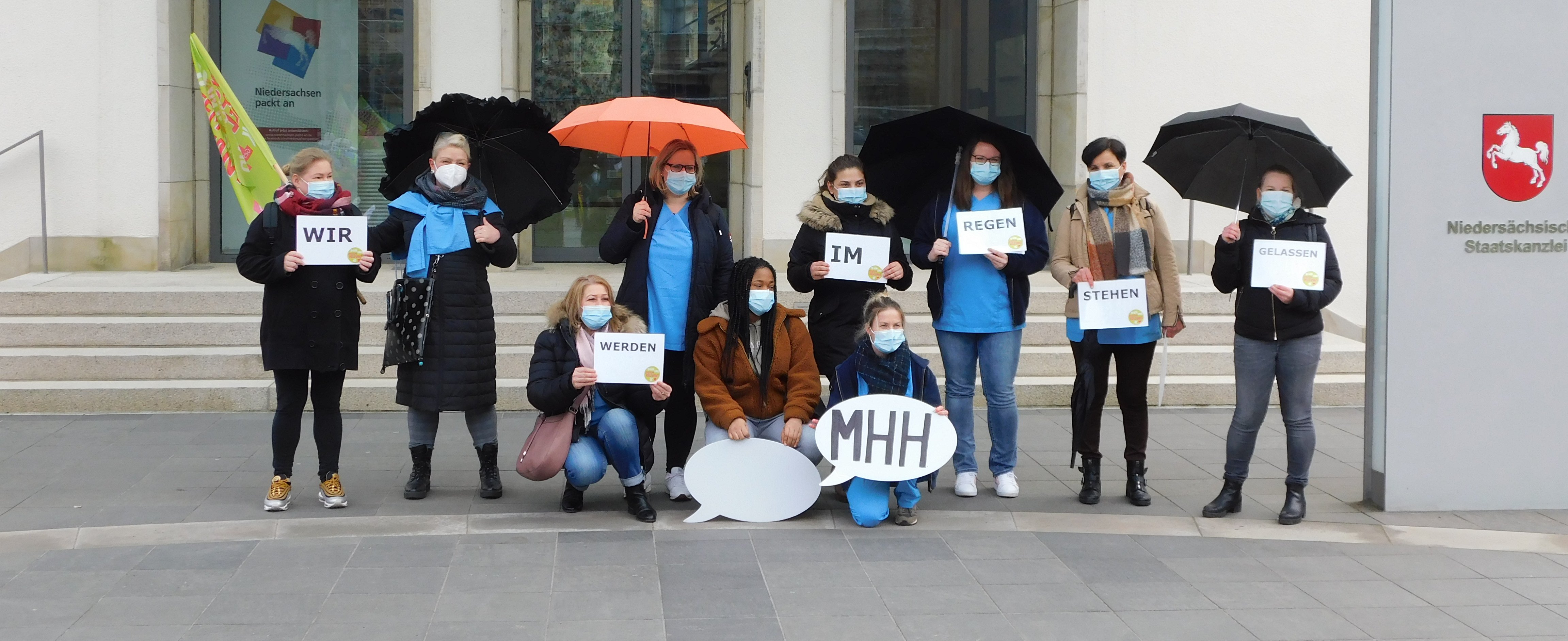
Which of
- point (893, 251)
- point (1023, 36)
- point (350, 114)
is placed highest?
point (1023, 36)

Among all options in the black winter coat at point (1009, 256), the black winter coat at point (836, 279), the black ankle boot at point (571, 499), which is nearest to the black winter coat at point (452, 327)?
the black ankle boot at point (571, 499)

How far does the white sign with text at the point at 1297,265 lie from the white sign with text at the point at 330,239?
418 cm

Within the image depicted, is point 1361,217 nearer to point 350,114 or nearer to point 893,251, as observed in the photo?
point 893,251

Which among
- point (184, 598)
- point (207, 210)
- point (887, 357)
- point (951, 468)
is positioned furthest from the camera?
point (207, 210)

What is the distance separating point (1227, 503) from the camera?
6.50 m

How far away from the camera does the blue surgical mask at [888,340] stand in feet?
20.1

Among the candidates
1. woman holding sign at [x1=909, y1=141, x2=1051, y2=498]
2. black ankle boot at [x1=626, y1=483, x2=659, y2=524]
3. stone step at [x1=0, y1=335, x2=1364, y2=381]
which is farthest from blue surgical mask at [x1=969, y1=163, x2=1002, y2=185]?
stone step at [x1=0, y1=335, x2=1364, y2=381]

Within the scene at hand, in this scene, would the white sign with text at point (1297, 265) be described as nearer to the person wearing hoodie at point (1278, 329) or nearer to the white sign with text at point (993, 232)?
the person wearing hoodie at point (1278, 329)

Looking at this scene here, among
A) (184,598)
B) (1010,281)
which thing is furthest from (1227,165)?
(184,598)

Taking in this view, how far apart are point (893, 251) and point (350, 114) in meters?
7.82

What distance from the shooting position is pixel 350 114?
502 inches

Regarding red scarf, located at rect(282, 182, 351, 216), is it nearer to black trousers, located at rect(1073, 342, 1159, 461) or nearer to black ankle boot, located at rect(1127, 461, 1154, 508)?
black trousers, located at rect(1073, 342, 1159, 461)

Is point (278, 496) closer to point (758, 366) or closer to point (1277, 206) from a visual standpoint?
point (758, 366)

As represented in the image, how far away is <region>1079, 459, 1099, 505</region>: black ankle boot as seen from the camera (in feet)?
22.1
